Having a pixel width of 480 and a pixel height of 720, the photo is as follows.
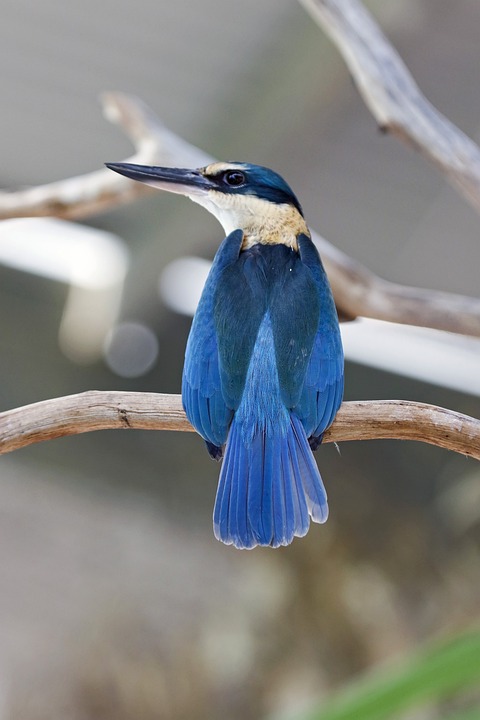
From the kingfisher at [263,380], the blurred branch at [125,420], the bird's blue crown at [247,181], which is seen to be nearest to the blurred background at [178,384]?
the bird's blue crown at [247,181]

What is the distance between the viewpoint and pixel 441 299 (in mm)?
2133

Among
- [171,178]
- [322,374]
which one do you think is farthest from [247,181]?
[322,374]

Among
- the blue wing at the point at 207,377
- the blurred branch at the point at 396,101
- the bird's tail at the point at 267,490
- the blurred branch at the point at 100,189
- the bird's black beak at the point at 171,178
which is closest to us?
the bird's tail at the point at 267,490

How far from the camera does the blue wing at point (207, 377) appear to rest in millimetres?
1310

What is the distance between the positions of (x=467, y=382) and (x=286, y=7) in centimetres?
184

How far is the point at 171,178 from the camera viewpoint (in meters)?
1.65

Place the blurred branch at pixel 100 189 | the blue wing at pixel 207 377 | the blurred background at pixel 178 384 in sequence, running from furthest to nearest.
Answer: the blurred background at pixel 178 384 < the blurred branch at pixel 100 189 < the blue wing at pixel 207 377

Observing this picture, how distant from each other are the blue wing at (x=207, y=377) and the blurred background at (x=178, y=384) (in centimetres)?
143

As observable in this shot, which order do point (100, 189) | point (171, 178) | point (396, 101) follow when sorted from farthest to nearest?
point (100, 189), point (396, 101), point (171, 178)

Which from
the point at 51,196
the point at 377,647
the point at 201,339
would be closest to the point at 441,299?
the point at 201,339

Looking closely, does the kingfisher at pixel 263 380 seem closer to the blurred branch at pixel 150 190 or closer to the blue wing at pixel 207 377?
the blue wing at pixel 207 377

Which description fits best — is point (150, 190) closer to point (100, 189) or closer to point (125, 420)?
point (100, 189)

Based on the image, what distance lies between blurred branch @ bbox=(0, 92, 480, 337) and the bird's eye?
511 millimetres

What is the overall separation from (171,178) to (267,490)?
0.72 m
